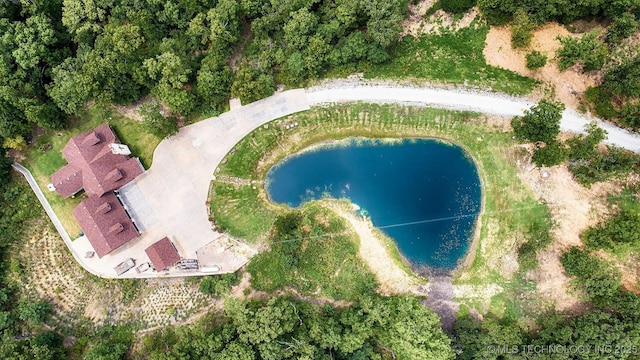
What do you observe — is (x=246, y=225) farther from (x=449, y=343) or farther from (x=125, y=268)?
(x=449, y=343)

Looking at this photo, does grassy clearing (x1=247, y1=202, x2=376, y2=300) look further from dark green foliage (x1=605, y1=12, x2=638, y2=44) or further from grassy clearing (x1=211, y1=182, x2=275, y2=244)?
dark green foliage (x1=605, y1=12, x2=638, y2=44)

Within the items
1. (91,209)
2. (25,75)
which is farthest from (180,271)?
(25,75)

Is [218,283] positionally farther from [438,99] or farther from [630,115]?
[630,115]

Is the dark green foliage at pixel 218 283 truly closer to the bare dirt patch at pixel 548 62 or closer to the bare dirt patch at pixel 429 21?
the bare dirt patch at pixel 429 21

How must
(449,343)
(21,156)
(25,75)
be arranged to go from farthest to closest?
(21,156) → (25,75) → (449,343)

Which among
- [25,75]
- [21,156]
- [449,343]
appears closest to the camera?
[449,343]

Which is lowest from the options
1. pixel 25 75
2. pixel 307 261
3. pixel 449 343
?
pixel 449 343

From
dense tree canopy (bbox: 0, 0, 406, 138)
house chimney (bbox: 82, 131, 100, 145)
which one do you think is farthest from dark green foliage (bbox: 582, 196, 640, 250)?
house chimney (bbox: 82, 131, 100, 145)

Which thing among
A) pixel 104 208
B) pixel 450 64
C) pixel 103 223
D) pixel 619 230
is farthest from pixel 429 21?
pixel 103 223
